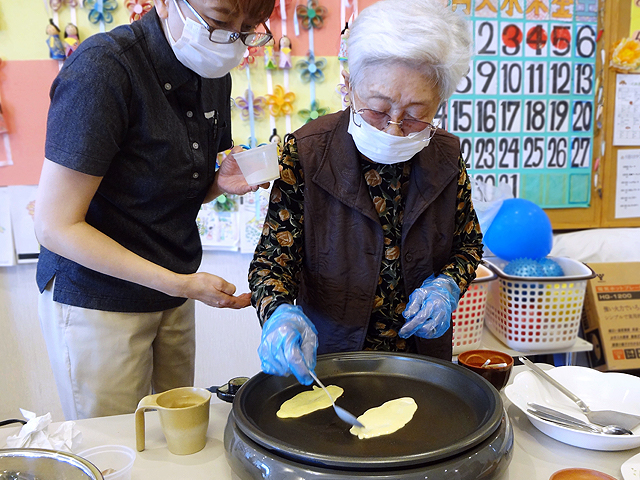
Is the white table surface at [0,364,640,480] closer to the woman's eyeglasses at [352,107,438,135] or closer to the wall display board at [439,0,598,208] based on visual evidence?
the woman's eyeglasses at [352,107,438,135]

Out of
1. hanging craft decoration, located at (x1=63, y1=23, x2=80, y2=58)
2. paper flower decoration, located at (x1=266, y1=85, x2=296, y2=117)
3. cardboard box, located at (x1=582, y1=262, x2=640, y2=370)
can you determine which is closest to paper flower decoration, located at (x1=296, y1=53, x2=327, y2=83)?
paper flower decoration, located at (x1=266, y1=85, x2=296, y2=117)

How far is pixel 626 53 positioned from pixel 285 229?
2366 millimetres

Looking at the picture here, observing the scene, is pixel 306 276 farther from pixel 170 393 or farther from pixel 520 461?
pixel 520 461

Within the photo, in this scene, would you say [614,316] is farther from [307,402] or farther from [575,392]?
[307,402]

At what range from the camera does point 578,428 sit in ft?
3.18

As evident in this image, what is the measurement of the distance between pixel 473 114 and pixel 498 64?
29cm

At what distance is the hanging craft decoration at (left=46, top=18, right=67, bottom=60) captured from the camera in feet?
7.33

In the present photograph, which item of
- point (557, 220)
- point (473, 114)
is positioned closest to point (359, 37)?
point (473, 114)

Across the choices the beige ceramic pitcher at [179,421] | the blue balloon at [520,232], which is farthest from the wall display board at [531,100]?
the beige ceramic pitcher at [179,421]

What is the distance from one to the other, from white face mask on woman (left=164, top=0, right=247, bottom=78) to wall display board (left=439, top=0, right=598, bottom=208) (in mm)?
1610

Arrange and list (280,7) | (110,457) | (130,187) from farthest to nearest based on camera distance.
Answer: (280,7) → (130,187) → (110,457)

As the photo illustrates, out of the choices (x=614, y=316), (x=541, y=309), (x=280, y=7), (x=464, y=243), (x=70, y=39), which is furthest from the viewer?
(x=614, y=316)

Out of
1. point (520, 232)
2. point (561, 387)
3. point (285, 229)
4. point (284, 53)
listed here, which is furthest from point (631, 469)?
point (284, 53)

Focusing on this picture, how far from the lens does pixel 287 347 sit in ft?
3.15
